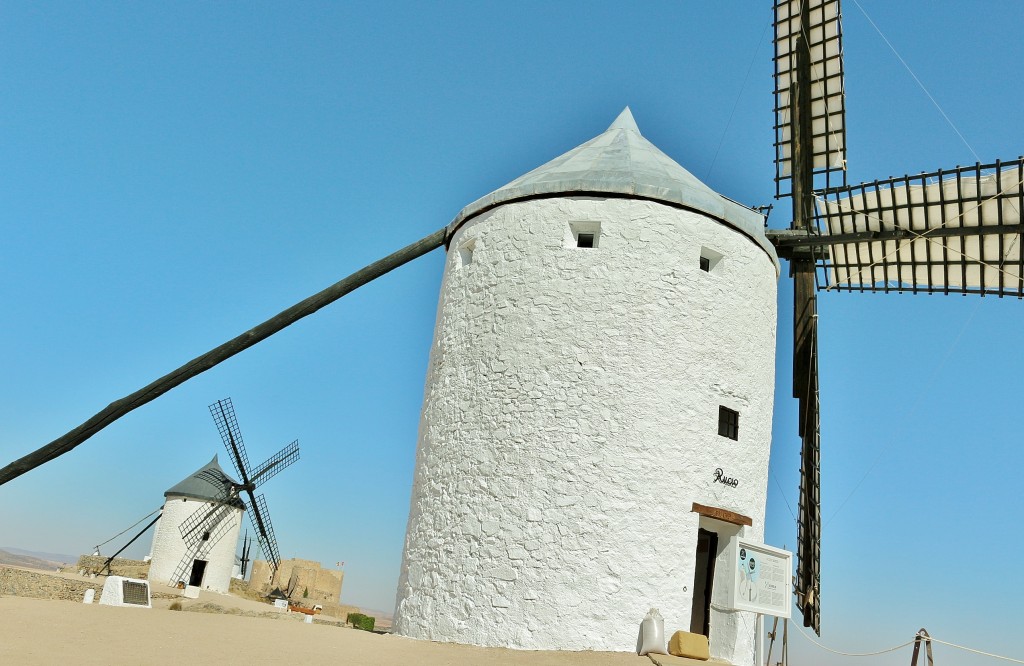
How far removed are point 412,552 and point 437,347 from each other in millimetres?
2535

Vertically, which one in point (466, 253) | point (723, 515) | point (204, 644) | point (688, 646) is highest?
point (466, 253)

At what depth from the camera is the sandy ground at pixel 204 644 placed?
6.41 meters

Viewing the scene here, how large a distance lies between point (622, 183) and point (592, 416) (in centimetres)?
286

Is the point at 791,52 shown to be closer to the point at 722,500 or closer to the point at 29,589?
the point at 722,500

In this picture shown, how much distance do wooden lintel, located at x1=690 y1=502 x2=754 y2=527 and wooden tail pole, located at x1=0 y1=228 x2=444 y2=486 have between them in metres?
5.06

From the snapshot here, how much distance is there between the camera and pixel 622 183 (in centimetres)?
973

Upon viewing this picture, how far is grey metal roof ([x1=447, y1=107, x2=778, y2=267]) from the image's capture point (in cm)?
973

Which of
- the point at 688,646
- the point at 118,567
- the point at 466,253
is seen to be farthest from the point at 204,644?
the point at 118,567

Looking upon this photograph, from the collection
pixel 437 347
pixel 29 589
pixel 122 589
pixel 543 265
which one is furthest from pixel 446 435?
pixel 29 589

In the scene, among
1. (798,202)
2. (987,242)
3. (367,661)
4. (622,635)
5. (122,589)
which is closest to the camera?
(367,661)

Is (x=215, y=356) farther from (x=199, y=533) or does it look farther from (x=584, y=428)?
(x=199, y=533)

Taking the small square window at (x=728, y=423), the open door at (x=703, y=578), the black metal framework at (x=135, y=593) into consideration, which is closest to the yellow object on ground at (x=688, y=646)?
the open door at (x=703, y=578)

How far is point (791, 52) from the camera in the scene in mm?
12969

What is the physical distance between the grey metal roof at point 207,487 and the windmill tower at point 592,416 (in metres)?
20.2
